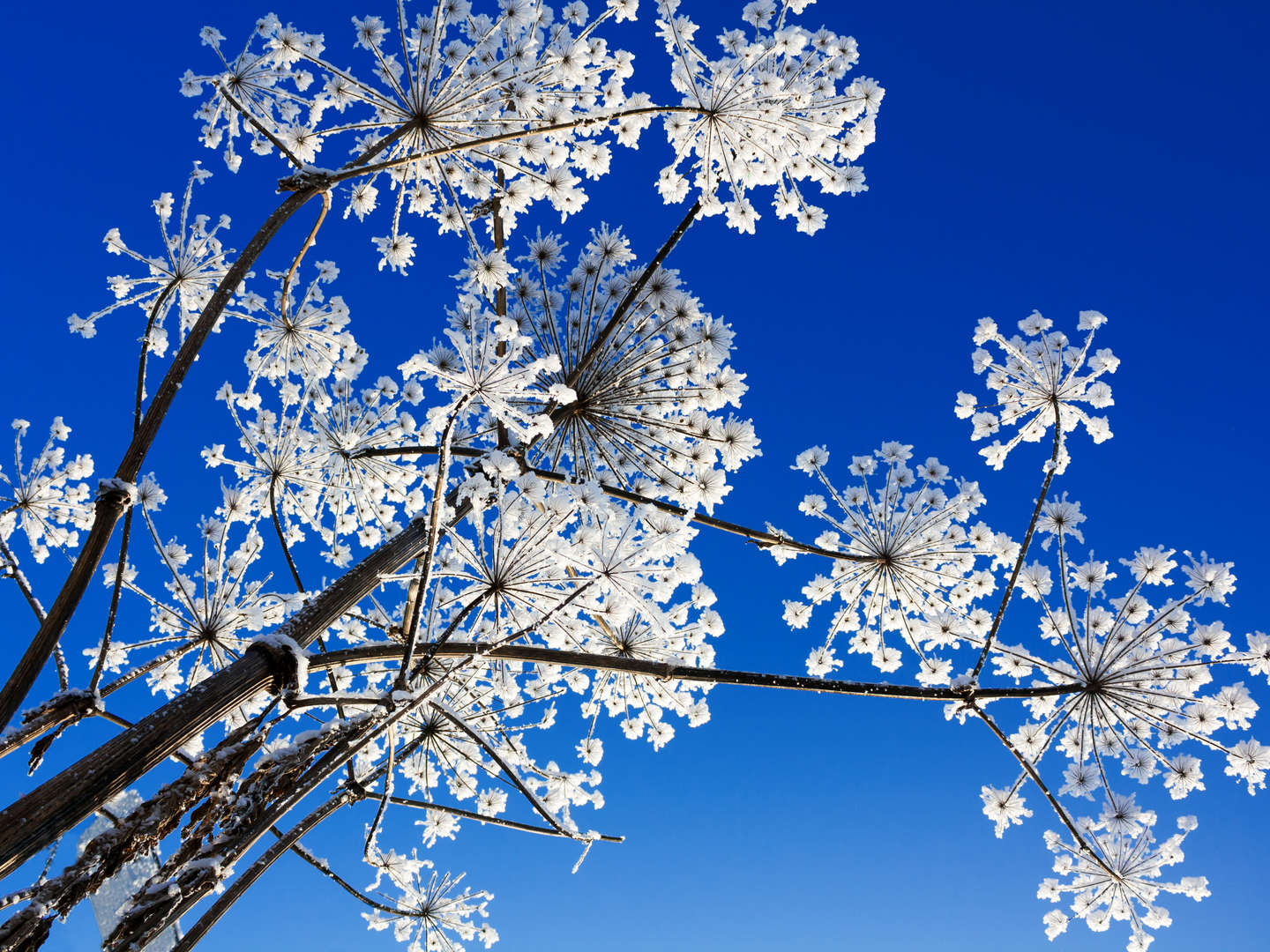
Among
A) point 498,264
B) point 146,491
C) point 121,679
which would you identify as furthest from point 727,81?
point 121,679

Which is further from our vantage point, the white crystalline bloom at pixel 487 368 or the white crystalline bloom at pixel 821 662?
the white crystalline bloom at pixel 821 662

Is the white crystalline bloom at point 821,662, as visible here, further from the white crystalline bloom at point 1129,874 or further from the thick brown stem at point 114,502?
the thick brown stem at point 114,502

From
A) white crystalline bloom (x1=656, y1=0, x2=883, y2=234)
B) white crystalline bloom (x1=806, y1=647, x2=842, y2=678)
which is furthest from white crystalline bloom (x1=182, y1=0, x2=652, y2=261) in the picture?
white crystalline bloom (x1=806, y1=647, x2=842, y2=678)

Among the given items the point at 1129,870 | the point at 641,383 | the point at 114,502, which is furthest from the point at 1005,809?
the point at 114,502

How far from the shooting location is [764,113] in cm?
807

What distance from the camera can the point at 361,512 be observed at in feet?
31.6

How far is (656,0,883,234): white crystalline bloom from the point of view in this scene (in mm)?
8008

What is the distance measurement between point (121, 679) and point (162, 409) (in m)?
2.00

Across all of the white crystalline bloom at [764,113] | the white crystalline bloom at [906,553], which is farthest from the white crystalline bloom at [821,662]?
the white crystalline bloom at [764,113]

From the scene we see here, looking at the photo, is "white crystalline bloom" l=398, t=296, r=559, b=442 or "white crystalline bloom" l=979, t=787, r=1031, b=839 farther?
"white crystalline bloom" l=979, t=787, r=1031, b=839

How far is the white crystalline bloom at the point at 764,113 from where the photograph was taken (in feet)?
26.3

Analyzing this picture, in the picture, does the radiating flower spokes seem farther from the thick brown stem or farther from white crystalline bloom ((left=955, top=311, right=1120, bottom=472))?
the thick brown stem

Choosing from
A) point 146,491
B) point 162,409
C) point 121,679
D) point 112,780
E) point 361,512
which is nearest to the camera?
point 112,780

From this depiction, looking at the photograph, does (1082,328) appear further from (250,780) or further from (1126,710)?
(250,780)
